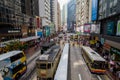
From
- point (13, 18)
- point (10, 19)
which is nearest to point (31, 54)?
point (10, 19)

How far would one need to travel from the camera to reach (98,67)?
69.0 ft

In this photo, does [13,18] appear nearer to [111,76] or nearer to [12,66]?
[12,66]

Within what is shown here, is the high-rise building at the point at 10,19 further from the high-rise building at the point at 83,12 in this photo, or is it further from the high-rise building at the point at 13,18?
the high-rise building at the point at 83,12

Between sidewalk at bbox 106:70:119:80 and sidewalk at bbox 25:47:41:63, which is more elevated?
sidewalk at bbox 25:47:41:63

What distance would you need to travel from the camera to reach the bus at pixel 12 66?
17453mm

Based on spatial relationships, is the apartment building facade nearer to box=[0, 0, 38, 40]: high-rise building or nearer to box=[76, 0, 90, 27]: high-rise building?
box=[76, 0, 90, 27]: high-rise building

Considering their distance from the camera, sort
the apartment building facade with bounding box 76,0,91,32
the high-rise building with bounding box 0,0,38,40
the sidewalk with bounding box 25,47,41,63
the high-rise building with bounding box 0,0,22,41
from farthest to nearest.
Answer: the apartment building facade with bounding box 76,0,91,32, the high-rise building with bounding box 0,0,38,40, the high-rise building with bounding box 0,0,22,41, the sidewalk with bounding box 25,47,41,63

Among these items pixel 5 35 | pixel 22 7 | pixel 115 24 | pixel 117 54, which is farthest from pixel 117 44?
pixel 22 7

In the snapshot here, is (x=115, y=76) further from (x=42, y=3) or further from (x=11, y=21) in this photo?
(x=42, y=3)

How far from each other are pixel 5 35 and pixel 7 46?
9.61 metres

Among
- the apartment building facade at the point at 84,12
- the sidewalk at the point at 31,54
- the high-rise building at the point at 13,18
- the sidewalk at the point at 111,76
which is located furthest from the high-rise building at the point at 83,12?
the sidewalk at the point at 111,76

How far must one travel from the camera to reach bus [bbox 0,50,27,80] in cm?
1745

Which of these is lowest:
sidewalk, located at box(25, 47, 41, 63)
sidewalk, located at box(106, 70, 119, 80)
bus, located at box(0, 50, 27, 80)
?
sidewalk, located at box(106, 70, 119, 80)

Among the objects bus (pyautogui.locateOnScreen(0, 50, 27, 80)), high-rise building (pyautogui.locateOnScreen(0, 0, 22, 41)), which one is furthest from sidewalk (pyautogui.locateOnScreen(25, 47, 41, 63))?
bus (pyautogui.locateOnScreen(0, 50, 27, 80))
